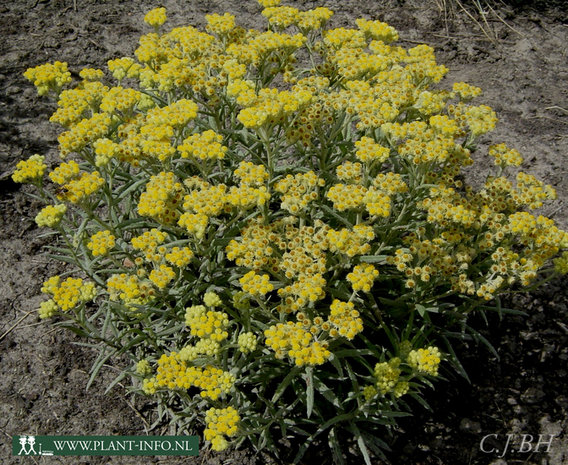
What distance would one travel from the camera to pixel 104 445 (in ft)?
14.5

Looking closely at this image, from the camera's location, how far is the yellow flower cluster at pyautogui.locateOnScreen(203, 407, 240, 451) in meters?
3.20

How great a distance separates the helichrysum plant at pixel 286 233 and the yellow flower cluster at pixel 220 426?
0.01 m

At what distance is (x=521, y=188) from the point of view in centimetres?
410

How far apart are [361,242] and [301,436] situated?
1768 mm

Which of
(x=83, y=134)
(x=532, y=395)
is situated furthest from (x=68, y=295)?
(x=532, y=395)

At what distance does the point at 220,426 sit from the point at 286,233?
4.15ft

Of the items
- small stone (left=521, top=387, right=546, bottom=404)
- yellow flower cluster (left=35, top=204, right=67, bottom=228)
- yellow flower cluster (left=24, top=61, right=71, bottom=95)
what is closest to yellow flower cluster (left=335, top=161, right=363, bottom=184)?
yellow flower cluster (left=35, top=204, right=67, bottom=228)

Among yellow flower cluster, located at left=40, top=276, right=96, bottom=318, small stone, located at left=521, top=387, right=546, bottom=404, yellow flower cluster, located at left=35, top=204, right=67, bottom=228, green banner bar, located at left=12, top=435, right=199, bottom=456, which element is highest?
yellow flower cluster, located at left=35, top=204, right=67, bottom=228

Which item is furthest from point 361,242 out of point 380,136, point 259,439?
point 259,439

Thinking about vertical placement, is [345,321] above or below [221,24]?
Answer: below

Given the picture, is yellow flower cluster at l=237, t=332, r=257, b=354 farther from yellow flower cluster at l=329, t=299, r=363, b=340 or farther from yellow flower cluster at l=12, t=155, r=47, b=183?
yellow flower cluster at l=12, t=155, r=47, b=183

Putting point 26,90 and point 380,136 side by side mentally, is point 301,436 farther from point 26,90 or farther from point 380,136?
point 26,90

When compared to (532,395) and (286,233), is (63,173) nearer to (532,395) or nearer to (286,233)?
(286,233)

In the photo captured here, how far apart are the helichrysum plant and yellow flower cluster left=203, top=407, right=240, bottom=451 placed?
10mm
